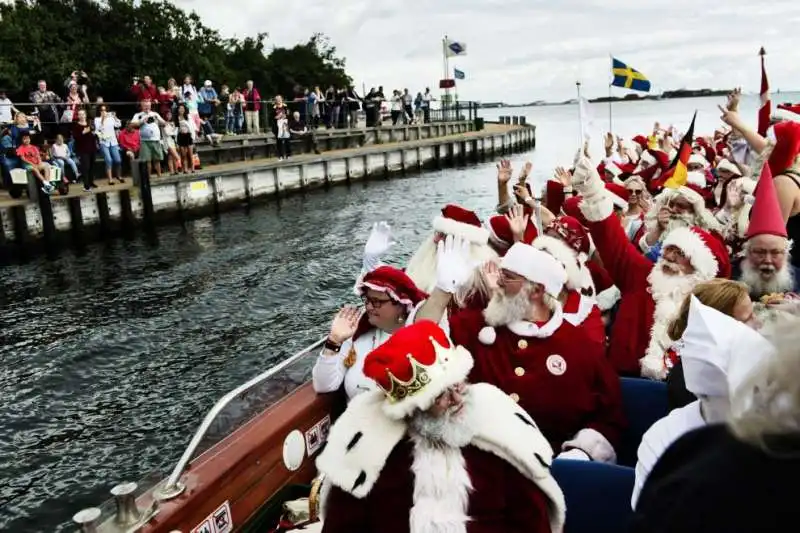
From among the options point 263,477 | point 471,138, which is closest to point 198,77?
point 471,138

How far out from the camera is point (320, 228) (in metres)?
16.3

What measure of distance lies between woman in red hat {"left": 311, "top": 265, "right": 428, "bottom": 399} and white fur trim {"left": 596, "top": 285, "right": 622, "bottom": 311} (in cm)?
143

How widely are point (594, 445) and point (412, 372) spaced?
1117 millimetres

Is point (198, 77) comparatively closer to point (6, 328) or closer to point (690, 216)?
point (6, 328)

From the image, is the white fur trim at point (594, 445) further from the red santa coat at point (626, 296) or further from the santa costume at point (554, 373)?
the red santa coat at point (626, 296)

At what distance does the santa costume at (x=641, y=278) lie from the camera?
3.55m

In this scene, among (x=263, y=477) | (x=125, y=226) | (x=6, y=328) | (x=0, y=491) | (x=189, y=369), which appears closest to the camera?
(x=263, y=477)

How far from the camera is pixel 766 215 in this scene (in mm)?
3271

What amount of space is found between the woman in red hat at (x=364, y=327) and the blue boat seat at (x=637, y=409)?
101 cm

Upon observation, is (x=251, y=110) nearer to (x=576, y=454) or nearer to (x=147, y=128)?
(x=147, y=128)

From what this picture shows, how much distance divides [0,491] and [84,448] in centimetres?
75

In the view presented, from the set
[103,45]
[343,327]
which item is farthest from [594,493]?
[103,45]

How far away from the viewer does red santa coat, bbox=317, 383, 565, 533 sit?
2043 millimetres

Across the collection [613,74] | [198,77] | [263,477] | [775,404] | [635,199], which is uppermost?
[198,77]
